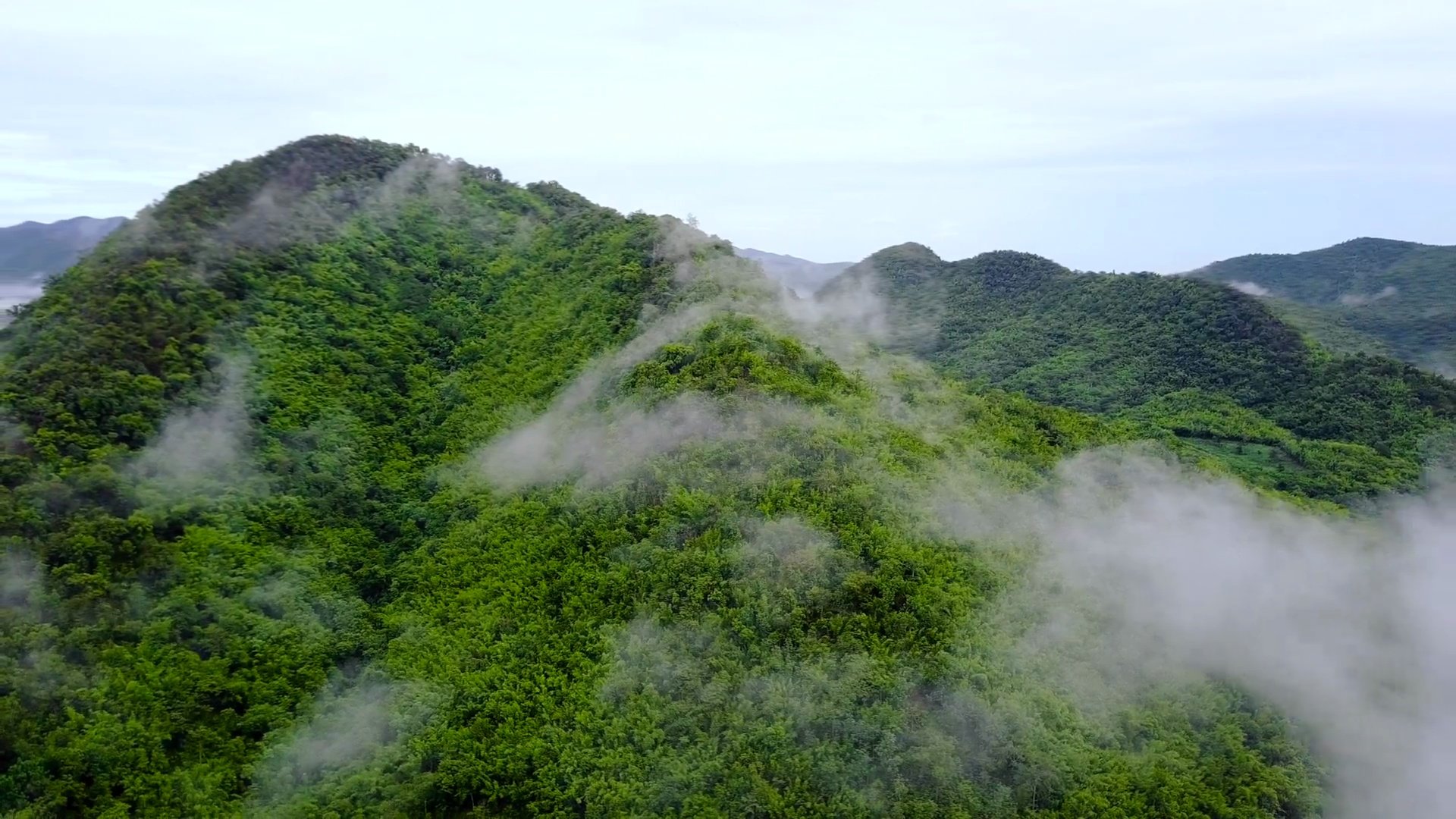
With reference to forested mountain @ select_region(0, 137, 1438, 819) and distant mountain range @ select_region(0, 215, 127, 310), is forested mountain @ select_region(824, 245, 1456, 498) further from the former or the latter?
distant mountain range @ select_region(0, 215, 127, 310)

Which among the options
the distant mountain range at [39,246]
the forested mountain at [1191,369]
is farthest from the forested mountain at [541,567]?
the distant mountain range at [39,246]

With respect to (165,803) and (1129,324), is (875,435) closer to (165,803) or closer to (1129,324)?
(165,803)

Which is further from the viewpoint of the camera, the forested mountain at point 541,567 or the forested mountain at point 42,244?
the forested mountain at point 42,244

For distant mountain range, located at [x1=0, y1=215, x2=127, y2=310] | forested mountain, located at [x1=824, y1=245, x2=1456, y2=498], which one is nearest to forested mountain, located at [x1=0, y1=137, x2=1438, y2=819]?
forested mountain, located at [x1=824, y1=245, x2=1456, y2=498]

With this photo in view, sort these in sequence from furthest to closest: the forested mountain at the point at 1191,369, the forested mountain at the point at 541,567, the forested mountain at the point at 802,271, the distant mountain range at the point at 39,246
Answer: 1. the forested mountain at the point at 802,271
2. the distant mountain range at the point at 39,246
3. the forested mountain at the point at 1191,369
4. the forested mountain at the point at 541,567

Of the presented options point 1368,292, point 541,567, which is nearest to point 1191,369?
point 541,567

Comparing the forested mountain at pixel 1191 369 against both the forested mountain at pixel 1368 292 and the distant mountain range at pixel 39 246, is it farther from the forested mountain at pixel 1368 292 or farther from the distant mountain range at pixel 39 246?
the distant mountain range at pixel 39 246
